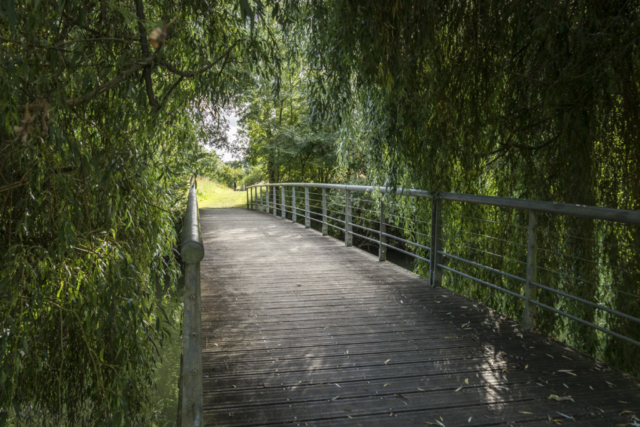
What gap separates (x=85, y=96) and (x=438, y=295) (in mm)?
3531

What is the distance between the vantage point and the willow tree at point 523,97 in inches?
140

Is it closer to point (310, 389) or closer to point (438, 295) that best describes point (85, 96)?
point (310, 389)

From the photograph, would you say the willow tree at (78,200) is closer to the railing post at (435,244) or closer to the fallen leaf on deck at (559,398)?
the fallen leaf on deck at (559,398)

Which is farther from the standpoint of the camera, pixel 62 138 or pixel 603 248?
pixel 603 248

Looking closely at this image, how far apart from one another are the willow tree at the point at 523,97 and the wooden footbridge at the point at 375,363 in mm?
685

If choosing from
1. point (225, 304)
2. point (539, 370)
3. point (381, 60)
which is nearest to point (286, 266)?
point (225, 304)

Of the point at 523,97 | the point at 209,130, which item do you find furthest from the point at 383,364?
the point at 209,130

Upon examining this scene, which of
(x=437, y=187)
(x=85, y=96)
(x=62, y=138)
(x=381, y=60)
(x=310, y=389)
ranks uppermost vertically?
(x=381, y=60)

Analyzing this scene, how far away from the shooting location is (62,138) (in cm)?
233

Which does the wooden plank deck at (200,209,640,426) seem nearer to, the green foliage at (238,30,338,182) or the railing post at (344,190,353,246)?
the railing post at (344,190,353,246)

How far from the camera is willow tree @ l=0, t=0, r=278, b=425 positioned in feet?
8.06

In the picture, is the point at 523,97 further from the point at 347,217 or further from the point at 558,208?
the point at 347,217

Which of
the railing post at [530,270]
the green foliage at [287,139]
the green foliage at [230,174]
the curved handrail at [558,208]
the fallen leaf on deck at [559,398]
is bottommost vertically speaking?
the fallen leaf on deck at [559,398]

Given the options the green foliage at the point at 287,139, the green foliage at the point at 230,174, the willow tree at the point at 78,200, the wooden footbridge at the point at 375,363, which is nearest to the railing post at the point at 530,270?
the wooden footbridge at the point at 375,363
